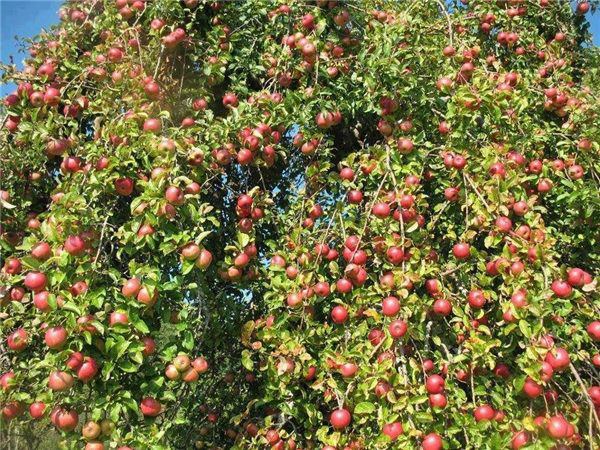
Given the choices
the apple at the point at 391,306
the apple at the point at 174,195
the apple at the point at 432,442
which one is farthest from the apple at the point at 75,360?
the apple at the point at 432,442

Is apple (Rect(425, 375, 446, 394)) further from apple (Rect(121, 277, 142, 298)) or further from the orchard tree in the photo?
apple (Rect(121, 277, 142, 298))

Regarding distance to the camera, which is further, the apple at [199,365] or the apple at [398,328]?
the apple at [199,365]

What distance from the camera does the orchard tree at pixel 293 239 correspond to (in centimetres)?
207

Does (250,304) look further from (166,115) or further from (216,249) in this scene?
(166,115)

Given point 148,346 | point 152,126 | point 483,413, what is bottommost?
point 483,413

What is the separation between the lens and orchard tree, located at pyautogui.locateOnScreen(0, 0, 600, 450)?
2.07m

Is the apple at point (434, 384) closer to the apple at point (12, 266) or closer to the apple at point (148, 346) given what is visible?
the apple at point (148, 346)

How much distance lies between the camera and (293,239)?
105 inches

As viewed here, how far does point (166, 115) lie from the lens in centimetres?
252

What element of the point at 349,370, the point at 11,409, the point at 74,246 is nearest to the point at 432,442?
the point at 349,370

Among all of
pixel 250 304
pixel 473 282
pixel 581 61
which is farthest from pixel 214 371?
pixel 581 61

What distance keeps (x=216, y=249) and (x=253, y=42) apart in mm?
1354

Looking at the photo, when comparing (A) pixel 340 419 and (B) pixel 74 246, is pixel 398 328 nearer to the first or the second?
(A) pixel 340 419

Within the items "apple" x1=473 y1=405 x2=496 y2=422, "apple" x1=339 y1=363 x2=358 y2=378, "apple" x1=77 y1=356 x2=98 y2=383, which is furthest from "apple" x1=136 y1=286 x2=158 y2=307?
"apple" x1=473 y1=405 x2=496 y2=422
